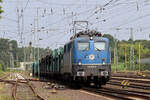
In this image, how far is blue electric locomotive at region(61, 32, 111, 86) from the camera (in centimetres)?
2095

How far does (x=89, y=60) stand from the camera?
21.2 meters

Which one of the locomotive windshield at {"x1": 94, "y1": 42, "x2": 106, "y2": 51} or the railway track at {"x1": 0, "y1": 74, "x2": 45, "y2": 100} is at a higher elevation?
the locomotive windshield at {"x1": 94, "y1": 42, "x2": 106, "y2": 51}

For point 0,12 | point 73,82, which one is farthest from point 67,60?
point 0,12

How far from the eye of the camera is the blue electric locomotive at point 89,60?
68.7 ft

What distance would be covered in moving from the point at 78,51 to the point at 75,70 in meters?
1.43

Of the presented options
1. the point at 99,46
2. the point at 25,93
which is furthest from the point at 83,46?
the point at 25,93

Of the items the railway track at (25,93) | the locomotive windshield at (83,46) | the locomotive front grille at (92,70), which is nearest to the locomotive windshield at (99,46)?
the locomotive windshield at (83,46)

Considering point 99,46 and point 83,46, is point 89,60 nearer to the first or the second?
point 83,46

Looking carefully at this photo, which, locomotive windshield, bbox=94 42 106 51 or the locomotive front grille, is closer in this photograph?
the locomotive front grille

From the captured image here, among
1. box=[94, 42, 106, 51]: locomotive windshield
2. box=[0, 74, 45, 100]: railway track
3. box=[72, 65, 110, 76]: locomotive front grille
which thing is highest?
box=[94, 42, 106, 51]: locomotive windshield

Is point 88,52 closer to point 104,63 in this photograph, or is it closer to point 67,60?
point 104,63

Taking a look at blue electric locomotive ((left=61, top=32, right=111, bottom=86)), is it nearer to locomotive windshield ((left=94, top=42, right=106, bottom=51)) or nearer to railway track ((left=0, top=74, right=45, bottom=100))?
locomotive windshield ((left=94, top=42, right=106, bottom=51))

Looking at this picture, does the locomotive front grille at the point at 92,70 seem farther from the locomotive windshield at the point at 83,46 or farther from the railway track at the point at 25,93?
the railway track at the point at 25,93

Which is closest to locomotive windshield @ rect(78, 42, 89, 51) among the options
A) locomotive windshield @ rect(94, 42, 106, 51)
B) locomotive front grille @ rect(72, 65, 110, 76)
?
locomotive windshield @ rect(94, 42, 106, 51)
